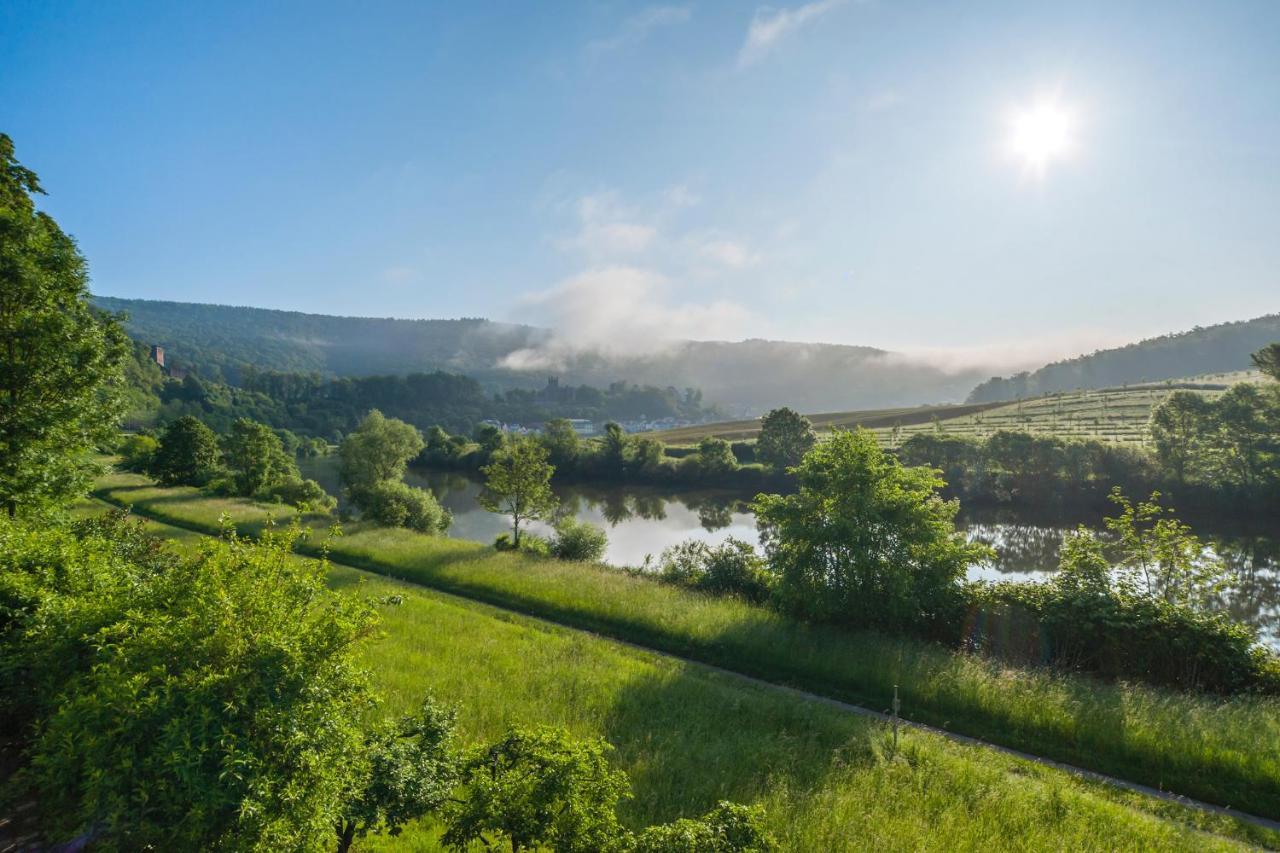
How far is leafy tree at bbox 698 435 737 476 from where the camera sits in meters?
80.7

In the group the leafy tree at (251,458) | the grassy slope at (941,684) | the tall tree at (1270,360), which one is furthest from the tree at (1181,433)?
the leafy tree at (251,458)

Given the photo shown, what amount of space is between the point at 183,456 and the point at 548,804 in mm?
52655

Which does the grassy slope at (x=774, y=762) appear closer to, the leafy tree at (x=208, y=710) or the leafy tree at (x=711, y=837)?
the leafy tree at (x=208, y=710)

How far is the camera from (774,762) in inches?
370

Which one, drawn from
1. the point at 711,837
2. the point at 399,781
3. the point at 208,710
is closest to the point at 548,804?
the point at 711,837

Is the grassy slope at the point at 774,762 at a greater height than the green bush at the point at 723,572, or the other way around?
the grassy slope at the point at 774,762

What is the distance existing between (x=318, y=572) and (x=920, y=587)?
52.1 ft

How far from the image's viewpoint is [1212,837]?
333 inches

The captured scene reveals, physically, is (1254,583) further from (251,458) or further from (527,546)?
(251,458)

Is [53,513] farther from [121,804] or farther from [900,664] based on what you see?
[900,664]

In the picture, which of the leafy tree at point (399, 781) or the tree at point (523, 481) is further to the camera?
the tree at point (523, 481)

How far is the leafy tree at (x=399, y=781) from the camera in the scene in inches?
195

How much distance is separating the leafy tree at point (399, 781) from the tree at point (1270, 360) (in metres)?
71.3

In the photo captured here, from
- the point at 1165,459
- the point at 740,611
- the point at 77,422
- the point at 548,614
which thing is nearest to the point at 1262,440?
the point at 1165,459
